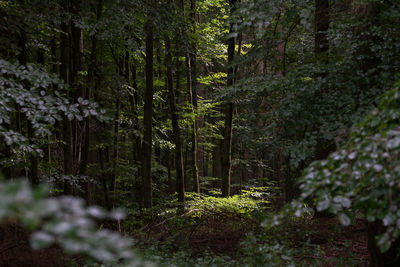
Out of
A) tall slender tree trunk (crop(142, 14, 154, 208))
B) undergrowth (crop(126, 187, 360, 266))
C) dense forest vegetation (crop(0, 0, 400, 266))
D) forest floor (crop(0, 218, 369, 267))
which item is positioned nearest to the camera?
dense forest vegetation (crop(0, 0, 400, 266))

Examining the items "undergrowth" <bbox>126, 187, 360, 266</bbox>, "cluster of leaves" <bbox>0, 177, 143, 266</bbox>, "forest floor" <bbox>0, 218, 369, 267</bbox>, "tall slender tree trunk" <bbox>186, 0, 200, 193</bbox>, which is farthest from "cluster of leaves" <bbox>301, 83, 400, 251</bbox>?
"tall slender tree trunk" <bbox>186, 0, 200, 193</bbox>

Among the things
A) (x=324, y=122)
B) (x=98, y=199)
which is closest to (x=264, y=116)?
(x=324, y=122)

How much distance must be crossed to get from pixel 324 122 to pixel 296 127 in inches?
18.6

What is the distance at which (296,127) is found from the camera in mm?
4609

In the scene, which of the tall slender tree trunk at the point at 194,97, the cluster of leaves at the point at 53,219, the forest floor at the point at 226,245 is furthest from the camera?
the tall slender tree trunk at the point at 194,97

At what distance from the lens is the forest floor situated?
4.94 meters

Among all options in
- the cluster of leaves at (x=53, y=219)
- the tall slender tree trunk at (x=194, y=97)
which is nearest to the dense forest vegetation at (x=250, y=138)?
the cluster of leaves at (x=53, y=219)

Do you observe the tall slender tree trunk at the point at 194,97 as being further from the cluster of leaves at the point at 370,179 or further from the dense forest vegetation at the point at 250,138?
the cluster of leaves at the point at 370,179

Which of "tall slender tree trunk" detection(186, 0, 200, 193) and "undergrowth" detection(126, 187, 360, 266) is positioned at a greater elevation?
"tall slender tree trunk" detection(186, 0, 200, 193)

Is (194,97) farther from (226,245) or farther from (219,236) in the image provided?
(226,245)

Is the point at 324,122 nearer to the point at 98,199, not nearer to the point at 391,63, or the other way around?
the point at 391,63

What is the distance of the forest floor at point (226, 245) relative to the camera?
4.94 meters

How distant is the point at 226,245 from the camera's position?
20.8 feet

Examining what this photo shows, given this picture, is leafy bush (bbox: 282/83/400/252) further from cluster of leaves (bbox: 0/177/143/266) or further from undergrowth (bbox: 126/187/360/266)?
undergrowth (bbox: 126/187/360/266)
